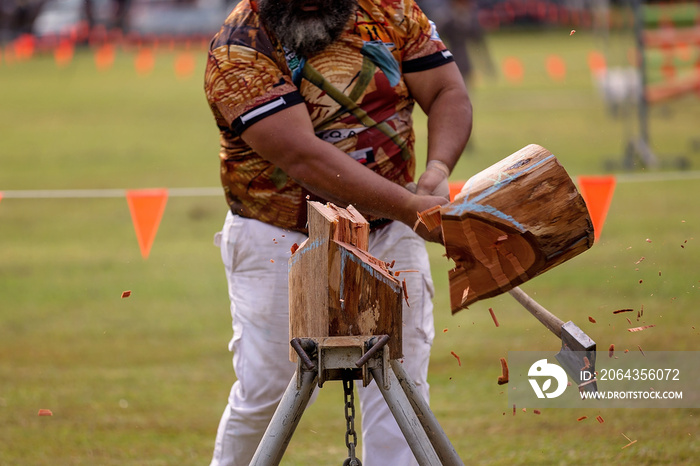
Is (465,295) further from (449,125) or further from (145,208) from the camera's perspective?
(145,208)

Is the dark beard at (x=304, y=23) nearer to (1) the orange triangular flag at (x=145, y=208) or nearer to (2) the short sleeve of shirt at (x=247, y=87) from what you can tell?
(2) the short sleeve of shirt at (x=247, y=87)

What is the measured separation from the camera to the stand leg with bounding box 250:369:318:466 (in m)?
2.38

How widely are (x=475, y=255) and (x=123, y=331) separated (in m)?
4.19

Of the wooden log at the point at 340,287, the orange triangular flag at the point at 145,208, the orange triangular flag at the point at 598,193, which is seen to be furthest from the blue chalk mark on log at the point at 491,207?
the orange triangular flag at the point at 145,208

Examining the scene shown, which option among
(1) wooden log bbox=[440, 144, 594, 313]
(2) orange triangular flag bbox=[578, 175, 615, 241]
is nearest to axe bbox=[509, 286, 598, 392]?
(1) wooden log bbox=[440, 144, 594, 313]

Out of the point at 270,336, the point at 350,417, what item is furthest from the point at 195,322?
the point at 350,417

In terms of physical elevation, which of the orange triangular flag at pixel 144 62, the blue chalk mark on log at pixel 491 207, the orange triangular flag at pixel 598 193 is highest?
the blue chalk mark on log at pixel 491 207

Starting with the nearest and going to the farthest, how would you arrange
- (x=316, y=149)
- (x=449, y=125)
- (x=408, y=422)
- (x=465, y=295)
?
(x=408, y=422), (x=465, y=295), (x=316, y=149), (x=449, y=125)

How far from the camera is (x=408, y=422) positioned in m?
2.37

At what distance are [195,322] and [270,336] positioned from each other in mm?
3427

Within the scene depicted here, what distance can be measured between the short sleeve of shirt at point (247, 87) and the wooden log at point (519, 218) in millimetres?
698

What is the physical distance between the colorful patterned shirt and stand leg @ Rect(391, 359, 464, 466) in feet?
2.65

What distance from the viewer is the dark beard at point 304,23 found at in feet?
9.77

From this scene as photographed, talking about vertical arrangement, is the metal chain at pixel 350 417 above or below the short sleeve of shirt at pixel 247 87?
below
